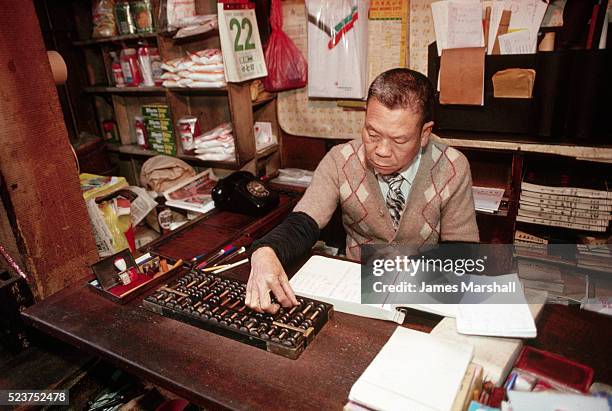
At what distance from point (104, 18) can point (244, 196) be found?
202cm

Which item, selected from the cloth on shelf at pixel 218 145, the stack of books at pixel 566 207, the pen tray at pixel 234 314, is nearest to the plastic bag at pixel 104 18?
the cloth on shelf at pixel 218 145

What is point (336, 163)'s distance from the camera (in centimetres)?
198

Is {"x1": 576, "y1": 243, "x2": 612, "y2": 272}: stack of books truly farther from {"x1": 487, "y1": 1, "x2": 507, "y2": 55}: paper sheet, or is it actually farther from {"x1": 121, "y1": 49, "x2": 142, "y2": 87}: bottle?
{"x1": 121, "y1": 49, "x2": 142, "y2": 87}: bottle

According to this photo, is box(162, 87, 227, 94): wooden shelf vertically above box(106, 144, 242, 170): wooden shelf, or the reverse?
box(162, 87, 227, 94): wooden shelf


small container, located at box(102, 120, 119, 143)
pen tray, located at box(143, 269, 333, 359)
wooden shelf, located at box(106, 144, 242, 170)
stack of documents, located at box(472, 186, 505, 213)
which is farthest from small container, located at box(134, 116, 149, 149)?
stack of documents, located at box(472, 186, 505, 213)

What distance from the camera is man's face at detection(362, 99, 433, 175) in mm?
1555

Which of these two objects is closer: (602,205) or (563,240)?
(602,205)

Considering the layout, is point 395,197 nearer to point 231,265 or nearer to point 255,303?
point 231,265

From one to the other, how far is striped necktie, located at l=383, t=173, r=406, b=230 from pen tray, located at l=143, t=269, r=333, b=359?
2.47 feet

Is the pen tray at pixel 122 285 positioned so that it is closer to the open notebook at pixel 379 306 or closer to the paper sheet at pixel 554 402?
the open notebook at pixel 379 306

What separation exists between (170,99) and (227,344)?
7.36ft

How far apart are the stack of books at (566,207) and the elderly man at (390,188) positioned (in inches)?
27.8

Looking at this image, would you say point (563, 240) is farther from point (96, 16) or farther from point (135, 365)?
point (96, 16)

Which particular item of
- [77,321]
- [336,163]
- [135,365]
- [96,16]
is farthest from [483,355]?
[96,16]
